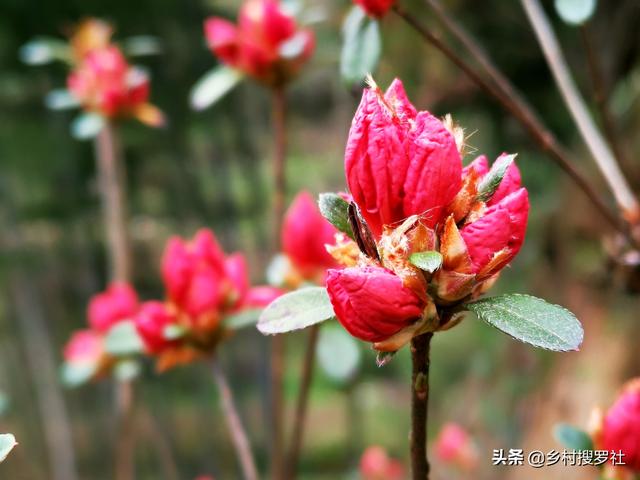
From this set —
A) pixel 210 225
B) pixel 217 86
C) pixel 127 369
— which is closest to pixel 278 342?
pixel 127 369

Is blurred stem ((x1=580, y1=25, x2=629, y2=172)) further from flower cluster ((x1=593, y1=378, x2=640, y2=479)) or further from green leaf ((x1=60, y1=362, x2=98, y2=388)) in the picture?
green leaf ((x1=60, y1=362, x2=98, y2=388))

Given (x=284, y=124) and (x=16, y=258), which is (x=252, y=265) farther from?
(x=284, y=124)

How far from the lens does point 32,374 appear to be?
2238 millimetres

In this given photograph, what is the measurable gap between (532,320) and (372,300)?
6 centimetres

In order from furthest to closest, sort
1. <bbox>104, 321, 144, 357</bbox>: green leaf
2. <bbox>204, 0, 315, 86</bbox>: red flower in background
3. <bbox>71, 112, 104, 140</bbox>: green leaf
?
<bbox>71, 112, 104, 140</bbox>: green leaf → <bbox>204, 0, 315, 86</bbox>: red flower in background → <bbox>104, 321, 144, 357</bbox>: green leaf

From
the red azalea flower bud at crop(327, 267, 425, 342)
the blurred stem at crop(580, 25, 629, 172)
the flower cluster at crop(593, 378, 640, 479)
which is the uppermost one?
the blurred stem at crop(580, 25, 629, 172)

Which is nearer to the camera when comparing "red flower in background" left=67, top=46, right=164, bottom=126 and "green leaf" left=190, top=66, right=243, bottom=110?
"green leaf" left=190, top=66, right=243, bottom=110

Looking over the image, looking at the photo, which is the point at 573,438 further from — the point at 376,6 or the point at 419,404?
the point at 376,6

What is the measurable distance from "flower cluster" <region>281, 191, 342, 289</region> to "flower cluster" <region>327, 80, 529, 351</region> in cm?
39

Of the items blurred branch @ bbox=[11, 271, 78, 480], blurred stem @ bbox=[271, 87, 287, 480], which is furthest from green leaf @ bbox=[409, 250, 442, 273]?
blurred branch @ bbox=[11, 271, 78, 480]

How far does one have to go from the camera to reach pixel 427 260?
11.1 inches

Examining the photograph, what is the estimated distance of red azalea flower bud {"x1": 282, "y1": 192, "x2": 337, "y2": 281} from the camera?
2.30 feet

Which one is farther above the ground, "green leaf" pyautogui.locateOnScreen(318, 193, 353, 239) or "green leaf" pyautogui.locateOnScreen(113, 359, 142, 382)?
"green leaf" pyautogui.locateOnScreen(318, 193, 353, 239)

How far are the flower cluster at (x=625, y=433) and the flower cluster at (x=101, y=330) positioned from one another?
57cm
